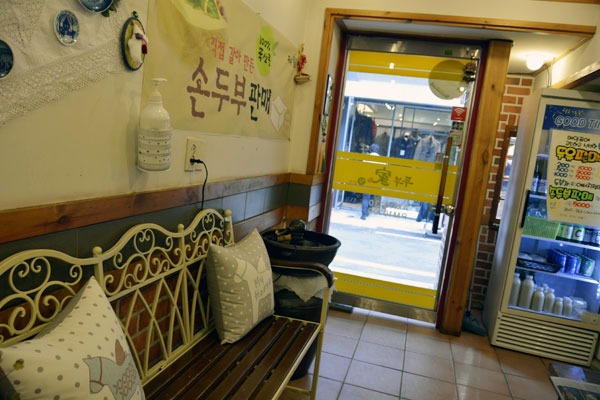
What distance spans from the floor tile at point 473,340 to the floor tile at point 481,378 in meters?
0.37

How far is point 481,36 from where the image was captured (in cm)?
310

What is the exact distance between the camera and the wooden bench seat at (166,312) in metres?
1.04

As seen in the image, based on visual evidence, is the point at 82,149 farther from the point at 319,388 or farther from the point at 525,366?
the point at 525,366

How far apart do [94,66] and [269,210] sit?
1.62 m

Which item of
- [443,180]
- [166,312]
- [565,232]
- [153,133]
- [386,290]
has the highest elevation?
[153,133]

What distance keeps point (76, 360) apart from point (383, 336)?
2636mm

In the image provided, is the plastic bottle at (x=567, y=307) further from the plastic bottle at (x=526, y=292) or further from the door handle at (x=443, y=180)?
the door handle at (x=443, y=180)

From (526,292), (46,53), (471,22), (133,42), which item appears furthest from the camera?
(526,292)

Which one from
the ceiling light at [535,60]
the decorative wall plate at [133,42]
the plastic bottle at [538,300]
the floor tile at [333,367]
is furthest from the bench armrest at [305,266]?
the ceiling light at [535,60]

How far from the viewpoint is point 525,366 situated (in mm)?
2982

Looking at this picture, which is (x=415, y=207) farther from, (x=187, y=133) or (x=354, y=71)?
(x=187, y=133)

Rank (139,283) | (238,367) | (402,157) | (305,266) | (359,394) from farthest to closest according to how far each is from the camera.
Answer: (402,157)
(359,394)
(305,266)
(238,367)
(139,283)

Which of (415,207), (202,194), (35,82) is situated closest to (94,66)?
(35,82)

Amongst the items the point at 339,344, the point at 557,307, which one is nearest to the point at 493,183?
the point at 557,307
